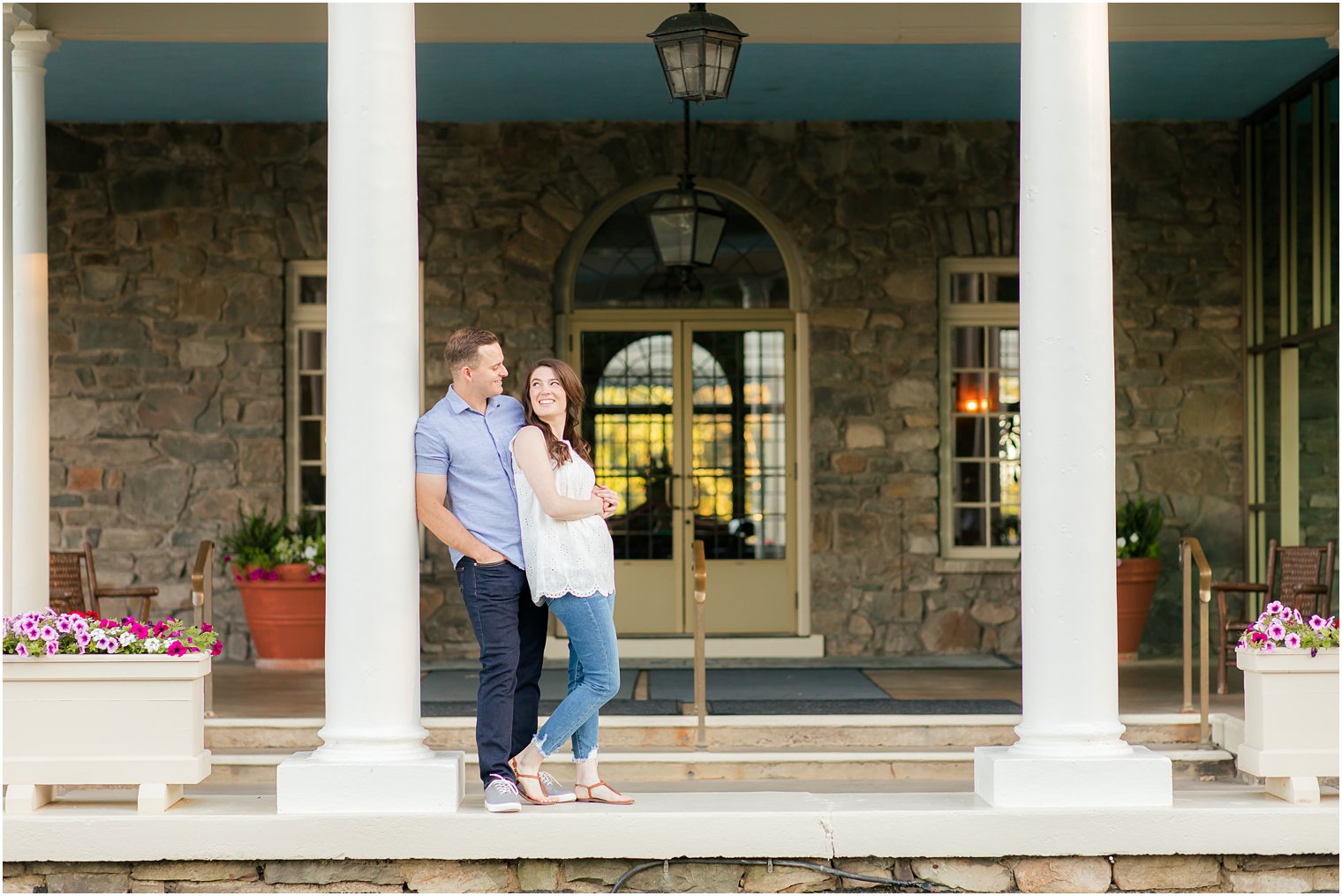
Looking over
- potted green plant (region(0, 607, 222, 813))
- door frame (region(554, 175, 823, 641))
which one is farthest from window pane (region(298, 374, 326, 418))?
potted green plant (region(0, 607, 222, 813))

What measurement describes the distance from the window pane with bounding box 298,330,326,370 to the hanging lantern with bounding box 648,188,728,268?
2379mm

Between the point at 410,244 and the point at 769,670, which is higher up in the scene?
the point at 410,244

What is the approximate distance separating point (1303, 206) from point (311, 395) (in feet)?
19.7

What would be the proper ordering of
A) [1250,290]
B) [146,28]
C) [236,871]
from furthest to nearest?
1. [1250,290]
2. [146,28]
3. [236,871]

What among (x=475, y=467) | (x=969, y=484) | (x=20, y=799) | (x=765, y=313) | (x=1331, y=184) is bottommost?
(x=20, y=799)

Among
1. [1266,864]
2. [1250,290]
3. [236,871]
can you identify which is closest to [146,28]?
[236,871]

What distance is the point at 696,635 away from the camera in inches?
235

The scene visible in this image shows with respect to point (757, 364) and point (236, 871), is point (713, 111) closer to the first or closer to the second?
point (757, 364)

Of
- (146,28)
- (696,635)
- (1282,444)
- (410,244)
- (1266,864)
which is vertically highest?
(146,28)

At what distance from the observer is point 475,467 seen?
4453 mm

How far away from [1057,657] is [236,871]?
267 centimetres

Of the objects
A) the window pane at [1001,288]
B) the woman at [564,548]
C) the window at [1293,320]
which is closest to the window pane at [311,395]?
the window pane at [1001,288]

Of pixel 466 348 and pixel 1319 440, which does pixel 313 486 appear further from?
pixel 1319 440

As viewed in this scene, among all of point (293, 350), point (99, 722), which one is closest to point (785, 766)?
point (99, 722)
